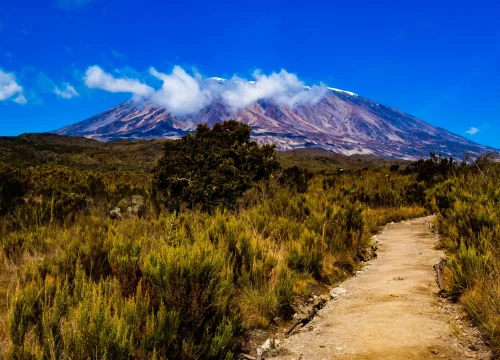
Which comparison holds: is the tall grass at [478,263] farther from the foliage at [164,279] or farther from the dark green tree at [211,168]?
the dark green tree at [211,168]

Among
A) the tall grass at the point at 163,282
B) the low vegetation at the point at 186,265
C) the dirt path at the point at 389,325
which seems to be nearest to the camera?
the tall grass at the point at 163,282

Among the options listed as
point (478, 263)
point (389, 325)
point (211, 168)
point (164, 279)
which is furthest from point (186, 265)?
point (211, 168)

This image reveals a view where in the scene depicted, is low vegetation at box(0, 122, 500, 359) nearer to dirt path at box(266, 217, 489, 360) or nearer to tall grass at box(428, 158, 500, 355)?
tall grass at box(428, 158, 500, 355)

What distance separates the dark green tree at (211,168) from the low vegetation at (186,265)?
67 millimetres

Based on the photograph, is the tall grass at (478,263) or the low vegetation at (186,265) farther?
the tall grass at (478,263)

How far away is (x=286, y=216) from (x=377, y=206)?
6.51 m

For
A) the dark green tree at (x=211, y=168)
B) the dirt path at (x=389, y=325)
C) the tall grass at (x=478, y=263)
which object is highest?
the dark green tree at (x=211, y=168)

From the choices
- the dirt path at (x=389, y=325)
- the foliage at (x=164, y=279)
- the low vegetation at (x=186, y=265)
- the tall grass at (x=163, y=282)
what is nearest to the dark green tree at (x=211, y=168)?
the low vegetation at (x=186, y=265)

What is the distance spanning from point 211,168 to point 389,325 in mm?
9566

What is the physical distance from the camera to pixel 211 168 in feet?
42.1

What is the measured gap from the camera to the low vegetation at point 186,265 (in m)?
2.93

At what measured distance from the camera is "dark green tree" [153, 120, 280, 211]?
1159 centimetres

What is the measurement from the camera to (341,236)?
7324 mm

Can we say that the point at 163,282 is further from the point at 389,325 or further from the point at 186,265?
the point at 389,325
